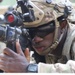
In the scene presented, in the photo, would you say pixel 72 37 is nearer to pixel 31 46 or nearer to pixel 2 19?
pixel 31 46

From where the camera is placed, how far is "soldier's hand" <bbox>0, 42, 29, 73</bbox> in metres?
1.21

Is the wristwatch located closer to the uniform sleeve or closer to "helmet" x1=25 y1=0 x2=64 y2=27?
the uniform sleeve

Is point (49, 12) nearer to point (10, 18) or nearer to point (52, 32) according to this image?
point (52, 32)

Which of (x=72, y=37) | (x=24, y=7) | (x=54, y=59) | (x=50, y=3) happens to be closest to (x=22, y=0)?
(x=24, y=7)

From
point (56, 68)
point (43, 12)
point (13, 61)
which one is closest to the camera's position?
point (56, 68)

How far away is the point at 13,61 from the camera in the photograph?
123cm

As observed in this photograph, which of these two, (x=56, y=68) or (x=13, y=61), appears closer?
(x=56, y=68)

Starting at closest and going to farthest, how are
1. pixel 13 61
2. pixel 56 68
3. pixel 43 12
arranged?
pixel 56 68 → pixel 13 61 → pixel 43 12

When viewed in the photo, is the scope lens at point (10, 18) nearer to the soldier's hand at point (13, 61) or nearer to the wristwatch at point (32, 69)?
the soldier's hand at point (13, 61)

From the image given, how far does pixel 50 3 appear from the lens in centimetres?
165

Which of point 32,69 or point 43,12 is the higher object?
point 43,12

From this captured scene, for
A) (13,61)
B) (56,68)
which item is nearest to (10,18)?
(13,61)

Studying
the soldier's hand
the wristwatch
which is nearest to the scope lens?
the soldier's hand

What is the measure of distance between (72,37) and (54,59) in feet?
0.75
